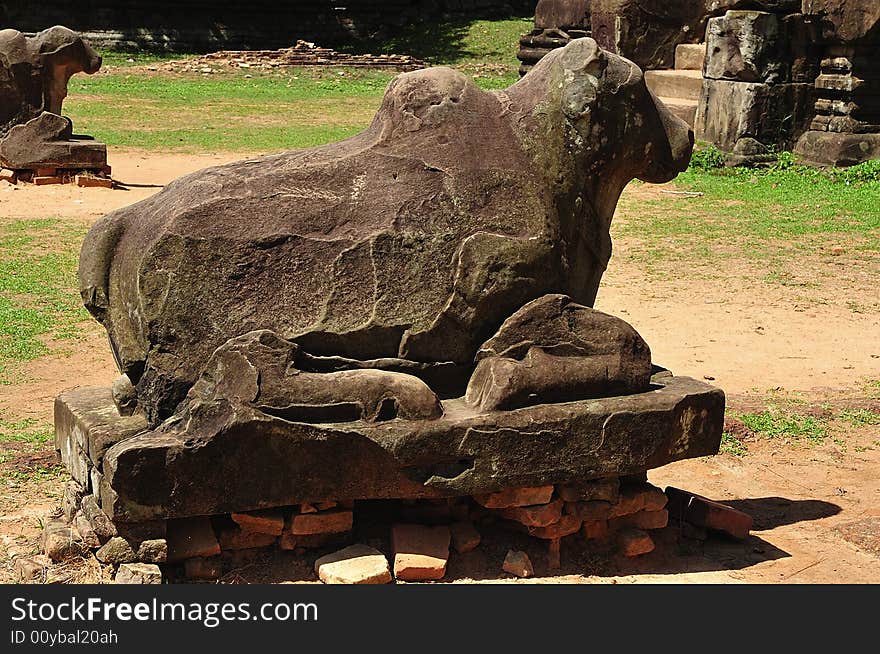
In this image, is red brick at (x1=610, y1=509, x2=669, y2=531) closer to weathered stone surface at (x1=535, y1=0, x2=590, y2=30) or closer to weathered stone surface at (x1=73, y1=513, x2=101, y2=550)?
weathered stone surface at (x1=73, y1=513, x2=101, y2=550)

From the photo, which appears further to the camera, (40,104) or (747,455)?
(40,104)

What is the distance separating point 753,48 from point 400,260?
984 centimetres

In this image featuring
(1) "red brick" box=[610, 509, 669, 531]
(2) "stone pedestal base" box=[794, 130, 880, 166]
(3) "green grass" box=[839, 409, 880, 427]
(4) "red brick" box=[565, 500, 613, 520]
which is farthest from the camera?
(2) "stone pedestal base" box=[794, 130, 880, 166]

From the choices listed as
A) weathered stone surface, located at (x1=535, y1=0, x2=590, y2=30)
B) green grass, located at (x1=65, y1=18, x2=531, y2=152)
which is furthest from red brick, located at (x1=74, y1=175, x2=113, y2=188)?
weathered stone surface, located at (x1=535, y1=0, x2=590, y2=30)

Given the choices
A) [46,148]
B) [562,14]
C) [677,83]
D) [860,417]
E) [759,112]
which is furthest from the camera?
[562,14]

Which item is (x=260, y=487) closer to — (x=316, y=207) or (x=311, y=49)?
(x=316, y=207)

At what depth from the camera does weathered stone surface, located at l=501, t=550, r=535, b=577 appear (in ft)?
12.5

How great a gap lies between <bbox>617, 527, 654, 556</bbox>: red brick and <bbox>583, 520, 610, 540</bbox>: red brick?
0.20 ft

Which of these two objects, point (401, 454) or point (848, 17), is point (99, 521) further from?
point (848, 17)

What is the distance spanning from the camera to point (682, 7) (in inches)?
618

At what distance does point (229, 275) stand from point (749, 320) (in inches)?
183

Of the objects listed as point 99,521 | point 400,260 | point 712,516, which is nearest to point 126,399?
point 99,521

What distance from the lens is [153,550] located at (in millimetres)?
3559

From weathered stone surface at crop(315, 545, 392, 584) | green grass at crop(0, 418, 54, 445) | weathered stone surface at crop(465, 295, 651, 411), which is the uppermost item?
weathered stone surface at crop(465, 295, 651, 411)
